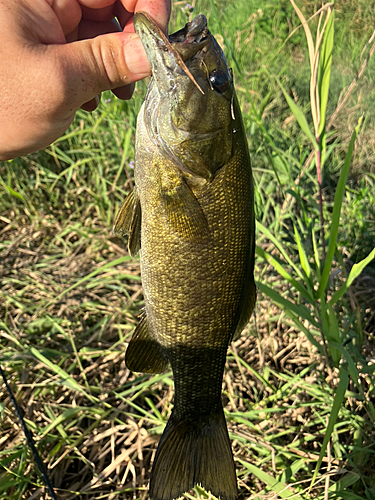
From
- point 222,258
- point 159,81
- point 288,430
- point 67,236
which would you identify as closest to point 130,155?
point 67,236

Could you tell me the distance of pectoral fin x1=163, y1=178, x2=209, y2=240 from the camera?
1.42 metres

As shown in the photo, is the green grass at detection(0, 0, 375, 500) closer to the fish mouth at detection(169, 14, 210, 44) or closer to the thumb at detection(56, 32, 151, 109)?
the fish mouth at detection(169, 14, 210, 44)

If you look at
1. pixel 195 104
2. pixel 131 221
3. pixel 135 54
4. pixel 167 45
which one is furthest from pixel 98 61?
pixel 131 221

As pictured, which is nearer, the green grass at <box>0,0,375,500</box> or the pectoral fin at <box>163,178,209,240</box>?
the pectoral fin at <box>163,178,209,240</box>

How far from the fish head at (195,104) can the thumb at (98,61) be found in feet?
0.21

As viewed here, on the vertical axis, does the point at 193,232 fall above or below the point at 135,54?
below

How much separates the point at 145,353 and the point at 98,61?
3.76 ft

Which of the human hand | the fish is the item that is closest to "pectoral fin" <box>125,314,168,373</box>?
the fish

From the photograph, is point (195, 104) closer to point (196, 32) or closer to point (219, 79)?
point (219, 79)

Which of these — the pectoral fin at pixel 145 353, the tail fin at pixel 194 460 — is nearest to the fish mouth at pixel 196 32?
the pectoral fin at pixel 145 353

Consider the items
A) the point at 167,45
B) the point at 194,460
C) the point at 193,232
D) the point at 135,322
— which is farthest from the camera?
the point at 135,322

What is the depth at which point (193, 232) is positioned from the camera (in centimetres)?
142

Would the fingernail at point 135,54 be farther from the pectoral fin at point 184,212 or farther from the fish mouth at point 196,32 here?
the pectoral fin at point 184,212

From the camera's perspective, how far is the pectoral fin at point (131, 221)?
1.56 metres
